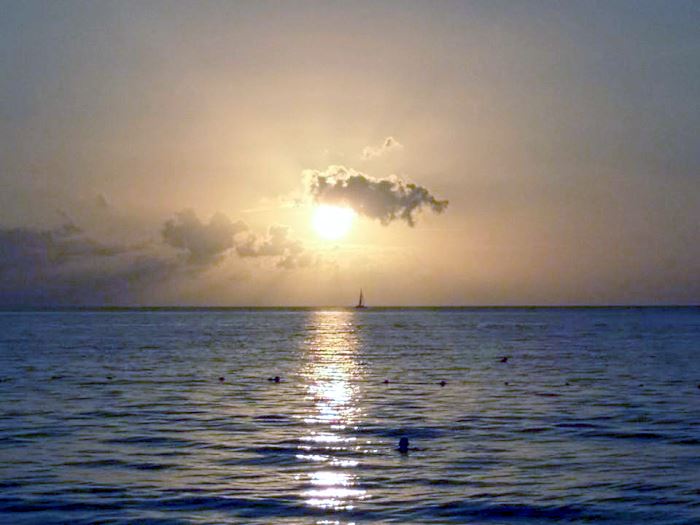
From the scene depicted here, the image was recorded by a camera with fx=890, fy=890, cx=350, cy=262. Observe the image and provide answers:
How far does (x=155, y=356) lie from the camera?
77938 mm

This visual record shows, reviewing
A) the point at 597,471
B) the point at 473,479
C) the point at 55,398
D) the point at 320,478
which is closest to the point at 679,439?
the point at 597,471

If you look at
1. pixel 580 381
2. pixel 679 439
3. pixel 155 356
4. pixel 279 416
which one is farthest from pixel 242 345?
pixel 679 439

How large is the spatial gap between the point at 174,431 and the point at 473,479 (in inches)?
504

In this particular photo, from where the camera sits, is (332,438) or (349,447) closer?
(349,447)

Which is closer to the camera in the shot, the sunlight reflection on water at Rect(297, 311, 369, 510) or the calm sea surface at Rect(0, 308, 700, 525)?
the calm sea surface at Rect(0, 308, 700, 525)

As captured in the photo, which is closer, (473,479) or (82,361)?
(473,479)

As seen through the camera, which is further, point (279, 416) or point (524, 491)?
point (279, 416)

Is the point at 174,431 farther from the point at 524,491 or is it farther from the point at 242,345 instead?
the point at 242,345

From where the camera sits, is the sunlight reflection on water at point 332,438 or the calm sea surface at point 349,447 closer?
the calm sea surface at point 349,447

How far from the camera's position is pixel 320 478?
24453 millimetres

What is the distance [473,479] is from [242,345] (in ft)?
254

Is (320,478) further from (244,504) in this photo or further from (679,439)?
(679,439)

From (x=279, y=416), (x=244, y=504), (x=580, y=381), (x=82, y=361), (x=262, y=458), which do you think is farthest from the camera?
(x=82, y=361)

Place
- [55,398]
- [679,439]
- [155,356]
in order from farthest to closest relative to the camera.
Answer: [155,356] → [55,398] → [679,439]
